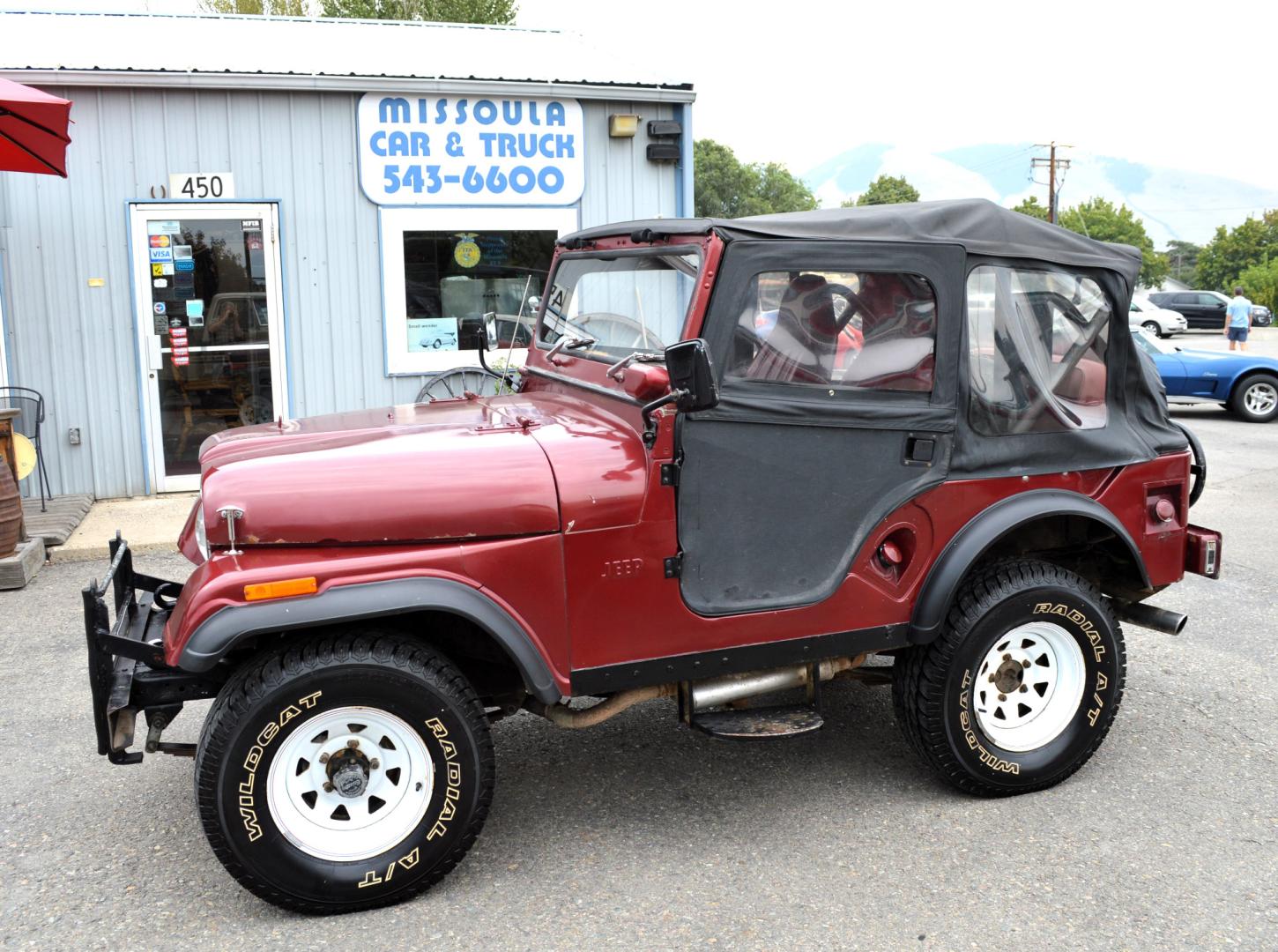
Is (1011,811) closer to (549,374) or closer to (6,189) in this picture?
(549,374)

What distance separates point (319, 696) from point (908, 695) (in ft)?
6.72

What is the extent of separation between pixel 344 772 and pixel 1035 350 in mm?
2765

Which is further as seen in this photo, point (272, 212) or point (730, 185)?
point (730, 185)

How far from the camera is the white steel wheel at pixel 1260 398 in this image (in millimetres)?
14297

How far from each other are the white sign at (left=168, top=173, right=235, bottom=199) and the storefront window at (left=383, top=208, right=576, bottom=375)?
50.2 inches

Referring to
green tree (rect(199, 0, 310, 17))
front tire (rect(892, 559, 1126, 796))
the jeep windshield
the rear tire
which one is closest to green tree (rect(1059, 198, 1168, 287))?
green tree (rect(199, 0, 310, 17))

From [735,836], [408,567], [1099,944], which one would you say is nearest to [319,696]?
[408,567]

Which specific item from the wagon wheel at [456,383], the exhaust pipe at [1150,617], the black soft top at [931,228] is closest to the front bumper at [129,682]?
the black soft top at [931,228]

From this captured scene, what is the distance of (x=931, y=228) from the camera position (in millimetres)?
3801

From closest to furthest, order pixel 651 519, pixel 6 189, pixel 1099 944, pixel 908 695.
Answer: pixel 1099 944 < pixel 651 519 < pixel 908 695 < pixel 6 189

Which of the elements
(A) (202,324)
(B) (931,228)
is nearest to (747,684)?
(B) (931,228)

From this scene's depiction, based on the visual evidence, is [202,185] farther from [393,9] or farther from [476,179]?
[393,9]

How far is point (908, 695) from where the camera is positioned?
13.1 feet

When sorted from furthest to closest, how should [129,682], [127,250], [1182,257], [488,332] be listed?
[1182,257]
[127,250]
[488,332]
[129,682]
